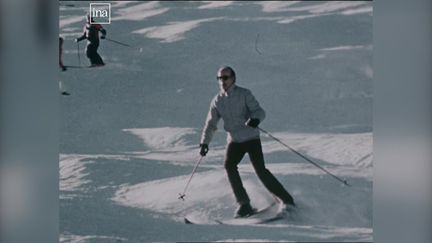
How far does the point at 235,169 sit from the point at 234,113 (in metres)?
0.19

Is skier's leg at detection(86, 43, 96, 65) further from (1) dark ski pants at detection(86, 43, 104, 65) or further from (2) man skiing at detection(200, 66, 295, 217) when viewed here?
(2) man skiing at detection(200, 66, 295, 217)

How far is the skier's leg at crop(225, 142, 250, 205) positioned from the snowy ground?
3cm

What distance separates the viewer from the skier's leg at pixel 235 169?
2.45 m

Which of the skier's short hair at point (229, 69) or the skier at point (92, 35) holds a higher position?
the skier at point (92, 35)

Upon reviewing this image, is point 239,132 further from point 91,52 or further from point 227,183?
point 91,52

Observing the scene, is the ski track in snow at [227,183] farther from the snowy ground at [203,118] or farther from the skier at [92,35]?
the skier at [92,35]

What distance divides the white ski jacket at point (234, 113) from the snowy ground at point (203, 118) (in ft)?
0.12

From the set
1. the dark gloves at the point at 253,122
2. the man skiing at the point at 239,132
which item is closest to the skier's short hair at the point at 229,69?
the man skiing at the point at 239,132

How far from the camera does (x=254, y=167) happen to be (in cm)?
247
